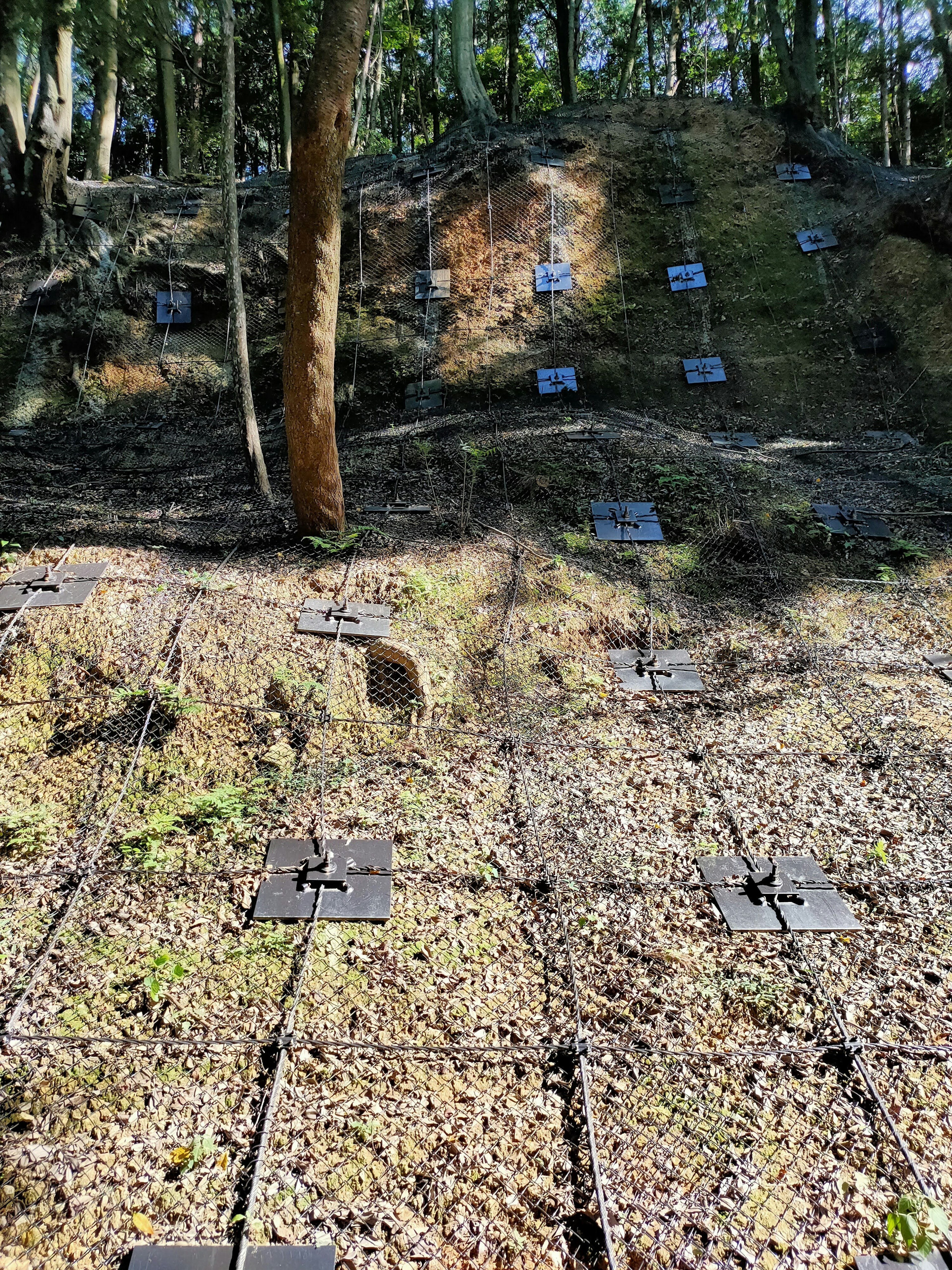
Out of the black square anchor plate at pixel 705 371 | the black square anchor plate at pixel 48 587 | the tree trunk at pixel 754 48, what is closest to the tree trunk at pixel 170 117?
the black square anchor plate at pixel 705 371

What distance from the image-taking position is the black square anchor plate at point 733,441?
767cm

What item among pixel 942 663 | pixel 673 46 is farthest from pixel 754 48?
pixel 942 663

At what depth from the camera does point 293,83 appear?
46.0ft

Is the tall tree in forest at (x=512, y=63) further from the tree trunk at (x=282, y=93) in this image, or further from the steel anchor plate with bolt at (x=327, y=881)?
the steel anchor plate with bolt at (x=327, y=881)

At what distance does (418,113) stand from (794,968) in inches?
814

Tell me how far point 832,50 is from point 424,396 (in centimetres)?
1231

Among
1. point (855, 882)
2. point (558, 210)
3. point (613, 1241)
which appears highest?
point (558, 210)

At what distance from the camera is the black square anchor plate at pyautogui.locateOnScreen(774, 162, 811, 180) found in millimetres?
10742

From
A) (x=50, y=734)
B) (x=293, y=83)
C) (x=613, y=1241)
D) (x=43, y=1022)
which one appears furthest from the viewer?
(x=293, y=83)

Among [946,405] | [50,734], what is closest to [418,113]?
[946,405]

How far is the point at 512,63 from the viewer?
15180 mm

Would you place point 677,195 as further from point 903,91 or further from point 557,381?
point 903,91

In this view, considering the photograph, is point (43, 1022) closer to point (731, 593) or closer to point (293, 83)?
point (731, 593)

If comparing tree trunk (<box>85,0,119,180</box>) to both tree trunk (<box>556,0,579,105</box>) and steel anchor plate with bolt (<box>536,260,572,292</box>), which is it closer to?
steel anchor plate with bolt (<box>536,260,572,292</box>)
